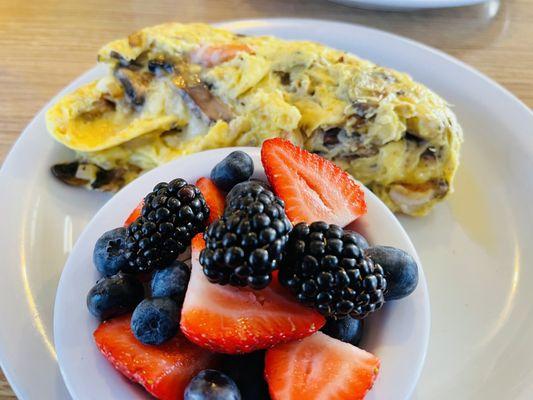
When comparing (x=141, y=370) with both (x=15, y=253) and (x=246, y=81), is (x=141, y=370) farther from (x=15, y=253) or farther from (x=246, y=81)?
(x=246, y=81)

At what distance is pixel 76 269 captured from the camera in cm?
108

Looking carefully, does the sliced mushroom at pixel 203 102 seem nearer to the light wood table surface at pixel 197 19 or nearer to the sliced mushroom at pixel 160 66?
the sliced mushroom at pixel 160 66

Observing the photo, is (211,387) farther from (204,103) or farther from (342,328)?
(204,103)

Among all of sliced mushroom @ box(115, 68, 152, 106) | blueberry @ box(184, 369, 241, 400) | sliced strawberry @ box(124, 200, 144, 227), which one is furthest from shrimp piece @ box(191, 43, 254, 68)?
blueberry @ box(184, 369, 241, 400)

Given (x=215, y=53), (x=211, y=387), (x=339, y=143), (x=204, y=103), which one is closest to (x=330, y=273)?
(x=211, y=387)

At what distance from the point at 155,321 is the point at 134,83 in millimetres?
895

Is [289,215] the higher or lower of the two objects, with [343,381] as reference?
higher

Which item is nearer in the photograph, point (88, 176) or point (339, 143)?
point (339, 143)

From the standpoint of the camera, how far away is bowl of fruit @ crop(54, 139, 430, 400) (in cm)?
85

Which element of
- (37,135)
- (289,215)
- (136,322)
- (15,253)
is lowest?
(15,253)

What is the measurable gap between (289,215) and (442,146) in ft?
2.17

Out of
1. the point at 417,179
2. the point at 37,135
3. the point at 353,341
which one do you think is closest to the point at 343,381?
the point at 353,341

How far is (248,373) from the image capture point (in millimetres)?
917

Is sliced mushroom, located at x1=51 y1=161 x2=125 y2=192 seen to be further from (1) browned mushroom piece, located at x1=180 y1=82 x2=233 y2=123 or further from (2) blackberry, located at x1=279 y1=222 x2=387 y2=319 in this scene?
(2) blackberry, located at x1=279 y1=222 x2=387 y2=319
